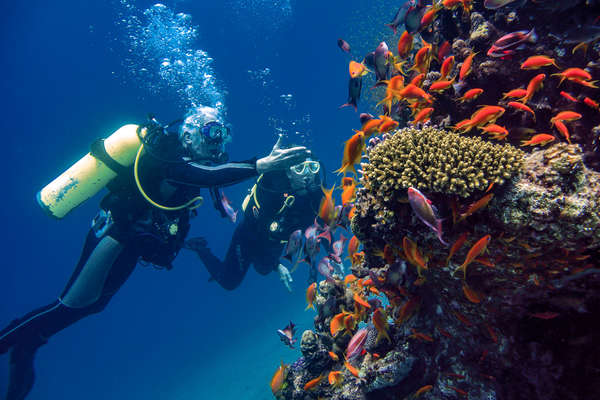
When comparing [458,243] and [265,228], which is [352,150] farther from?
[265,228]

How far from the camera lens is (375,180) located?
239cm

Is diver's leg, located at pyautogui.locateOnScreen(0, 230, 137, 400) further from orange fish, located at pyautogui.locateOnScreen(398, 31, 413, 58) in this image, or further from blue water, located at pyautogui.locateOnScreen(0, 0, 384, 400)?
blue water, located at pyautogui.locateOnScreen(0, 0, 384, 400)

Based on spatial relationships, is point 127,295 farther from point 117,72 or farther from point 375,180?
point 375,180

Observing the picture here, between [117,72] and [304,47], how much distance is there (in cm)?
2003

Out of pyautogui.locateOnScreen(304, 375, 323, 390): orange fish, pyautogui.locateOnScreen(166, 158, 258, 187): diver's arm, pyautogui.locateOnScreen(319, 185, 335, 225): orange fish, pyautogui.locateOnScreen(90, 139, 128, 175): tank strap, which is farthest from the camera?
pyautogui.locateOnScreen(90, 139, 128, 175): tank strap

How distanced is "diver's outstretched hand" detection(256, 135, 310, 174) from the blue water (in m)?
10.0

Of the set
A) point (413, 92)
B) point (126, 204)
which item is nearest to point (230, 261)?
point (126, 204)

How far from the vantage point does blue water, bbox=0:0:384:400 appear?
22.9 m

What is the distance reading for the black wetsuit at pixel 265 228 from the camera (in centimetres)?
706

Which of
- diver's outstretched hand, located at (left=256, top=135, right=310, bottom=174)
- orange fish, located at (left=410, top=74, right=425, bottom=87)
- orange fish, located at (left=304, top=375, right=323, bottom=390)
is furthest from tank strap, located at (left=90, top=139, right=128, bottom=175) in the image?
orange fish, located at (left=410, top=74, right=425, bottom=87)

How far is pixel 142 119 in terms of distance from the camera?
30281 mm

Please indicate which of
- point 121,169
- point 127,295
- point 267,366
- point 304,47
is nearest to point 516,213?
point 121,169

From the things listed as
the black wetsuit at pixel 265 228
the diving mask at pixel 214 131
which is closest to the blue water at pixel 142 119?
the black wetsuit at pixel 265 228

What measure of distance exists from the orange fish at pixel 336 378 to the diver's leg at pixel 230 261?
6.39 meters
